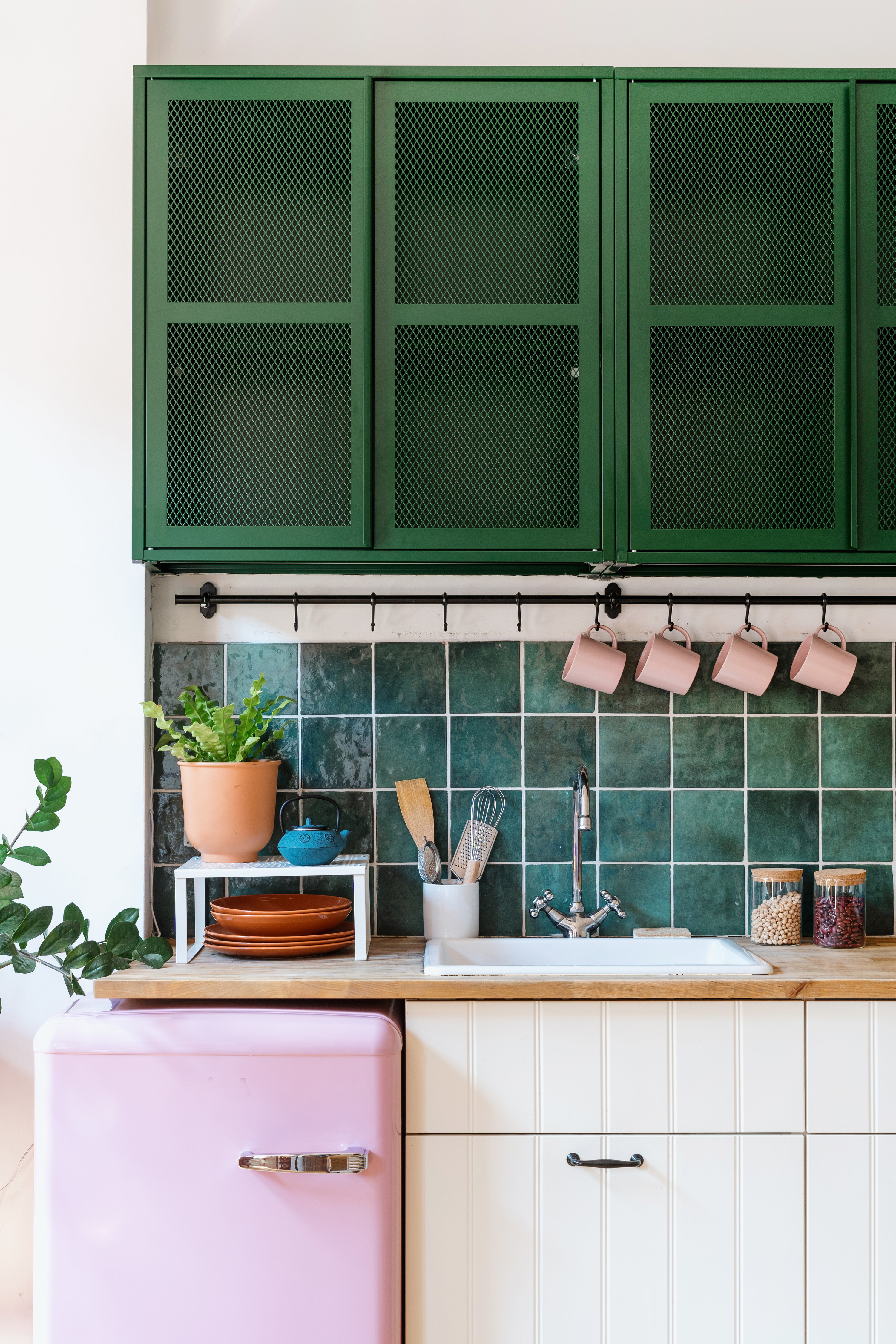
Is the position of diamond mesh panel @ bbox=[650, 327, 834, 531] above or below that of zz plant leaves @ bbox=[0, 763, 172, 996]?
above

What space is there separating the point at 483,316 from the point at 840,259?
67 centimetres

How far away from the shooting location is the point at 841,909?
6.31ft

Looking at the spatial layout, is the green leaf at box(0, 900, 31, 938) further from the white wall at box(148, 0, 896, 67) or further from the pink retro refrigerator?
the white wall at box(148, 0, 896, 67)

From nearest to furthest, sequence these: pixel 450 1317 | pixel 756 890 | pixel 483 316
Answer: pixel 450 1317, pixel 483 316, pixel 756 890

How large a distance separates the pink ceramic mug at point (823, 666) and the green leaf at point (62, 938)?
4.88 ft

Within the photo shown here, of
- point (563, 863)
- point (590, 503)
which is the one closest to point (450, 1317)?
point (563, 863)

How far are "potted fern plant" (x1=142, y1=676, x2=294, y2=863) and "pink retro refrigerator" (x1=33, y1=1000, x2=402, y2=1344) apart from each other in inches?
14.5

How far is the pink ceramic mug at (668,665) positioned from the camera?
79.6 inches

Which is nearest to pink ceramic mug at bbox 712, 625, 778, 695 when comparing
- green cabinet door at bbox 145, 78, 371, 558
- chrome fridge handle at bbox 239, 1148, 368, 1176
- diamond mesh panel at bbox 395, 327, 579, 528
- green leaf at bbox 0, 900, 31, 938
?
diamond mesh panel at bbox 395, 327, 579, 528

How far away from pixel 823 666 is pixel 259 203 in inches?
56.7

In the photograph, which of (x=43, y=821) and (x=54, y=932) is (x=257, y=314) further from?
(x=54, y=932)

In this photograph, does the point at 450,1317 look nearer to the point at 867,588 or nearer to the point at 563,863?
the point at 563,863

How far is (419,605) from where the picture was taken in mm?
2092

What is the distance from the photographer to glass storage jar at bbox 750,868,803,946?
1.95 meters
